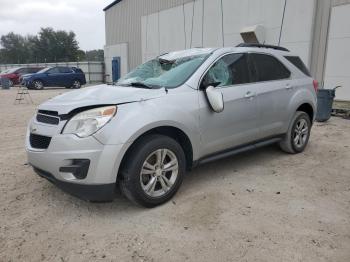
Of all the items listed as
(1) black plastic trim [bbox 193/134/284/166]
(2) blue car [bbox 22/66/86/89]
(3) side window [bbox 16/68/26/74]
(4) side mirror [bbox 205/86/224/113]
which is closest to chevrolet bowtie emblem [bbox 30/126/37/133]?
(1) black plastic trim [bbox 193/134/284/166]

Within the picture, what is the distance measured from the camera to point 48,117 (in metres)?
3.43

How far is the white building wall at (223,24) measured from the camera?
11484 millimetres

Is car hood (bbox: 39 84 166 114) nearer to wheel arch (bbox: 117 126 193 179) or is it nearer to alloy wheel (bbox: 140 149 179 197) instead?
wheel arch (bbox: 117 126 193 179)

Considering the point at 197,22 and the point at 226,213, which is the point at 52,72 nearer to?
Result: the point at 197,22

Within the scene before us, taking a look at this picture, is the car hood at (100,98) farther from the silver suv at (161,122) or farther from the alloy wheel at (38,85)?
the alloy wheel at (38,85)

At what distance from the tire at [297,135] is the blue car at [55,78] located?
766 inches

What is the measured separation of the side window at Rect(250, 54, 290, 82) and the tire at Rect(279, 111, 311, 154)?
2.36ft

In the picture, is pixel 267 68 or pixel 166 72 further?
pixel 267 68

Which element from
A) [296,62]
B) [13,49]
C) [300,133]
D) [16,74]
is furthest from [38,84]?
[13,49]

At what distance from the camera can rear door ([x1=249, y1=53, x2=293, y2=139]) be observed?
14.9ft

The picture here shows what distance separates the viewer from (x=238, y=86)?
14.0ft

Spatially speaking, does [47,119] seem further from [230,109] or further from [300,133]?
[300,133]

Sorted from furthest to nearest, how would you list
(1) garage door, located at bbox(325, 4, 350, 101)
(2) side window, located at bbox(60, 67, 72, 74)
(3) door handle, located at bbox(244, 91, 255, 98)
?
(2) side window, located at bbox(60, 67, 72, 74) < (1) garage door, located at bbox(325, 4, 350, 101) < (3) door handle, located at bbox(244, 91, 255, 98)

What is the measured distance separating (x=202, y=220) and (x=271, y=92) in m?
2.27
